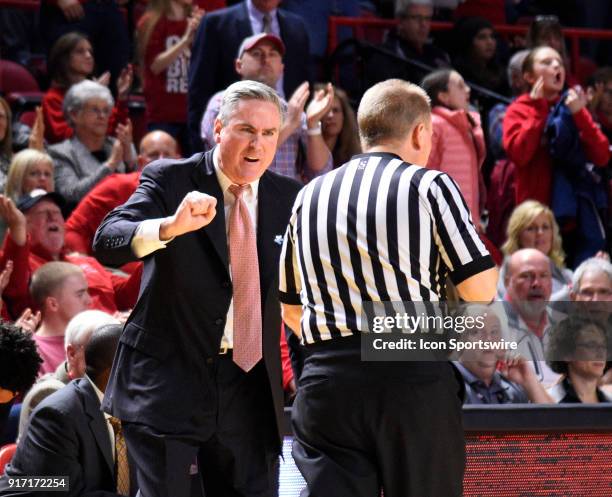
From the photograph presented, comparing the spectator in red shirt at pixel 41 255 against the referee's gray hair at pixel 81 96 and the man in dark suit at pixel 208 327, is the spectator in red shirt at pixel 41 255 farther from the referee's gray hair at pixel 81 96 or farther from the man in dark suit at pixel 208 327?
the man in dark suit at pixel 208 327

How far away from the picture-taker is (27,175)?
7.95 metres

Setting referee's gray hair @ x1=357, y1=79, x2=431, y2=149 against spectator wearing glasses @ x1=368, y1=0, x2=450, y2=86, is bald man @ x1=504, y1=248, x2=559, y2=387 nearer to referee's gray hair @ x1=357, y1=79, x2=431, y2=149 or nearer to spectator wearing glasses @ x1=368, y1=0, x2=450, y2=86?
referee's gray hair @ x1=357, y1=79, x2=431, y2=149

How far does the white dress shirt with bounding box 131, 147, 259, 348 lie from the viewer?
3805 millimetres

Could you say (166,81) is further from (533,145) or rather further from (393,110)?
(393,110)

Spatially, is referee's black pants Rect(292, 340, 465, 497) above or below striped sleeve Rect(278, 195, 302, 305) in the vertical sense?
below

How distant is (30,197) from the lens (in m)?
7.57

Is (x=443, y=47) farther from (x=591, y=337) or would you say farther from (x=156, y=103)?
(x=591, y=337)

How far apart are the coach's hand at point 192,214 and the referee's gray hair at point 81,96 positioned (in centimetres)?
519

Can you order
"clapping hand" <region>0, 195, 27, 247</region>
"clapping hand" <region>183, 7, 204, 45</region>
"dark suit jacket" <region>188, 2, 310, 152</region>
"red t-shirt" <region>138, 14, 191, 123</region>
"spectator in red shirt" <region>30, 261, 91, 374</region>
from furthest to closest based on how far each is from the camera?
"red t-shirt" <region>138, 14, 191, 123</region> → "clapping hand" <region>183, 7, 204, 45</region> → "dark suit jacket" <region>188, 2, 310, 152</region> → "clapping hand" <region>0, 195, 27, 247</region> → "spectator in red shirt" <region>30, 261, 91, 374</region>

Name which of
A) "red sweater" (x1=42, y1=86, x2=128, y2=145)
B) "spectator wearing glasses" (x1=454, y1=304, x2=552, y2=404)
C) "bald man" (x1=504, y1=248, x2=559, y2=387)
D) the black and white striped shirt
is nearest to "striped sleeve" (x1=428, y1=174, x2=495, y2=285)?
the black and white striped shirt

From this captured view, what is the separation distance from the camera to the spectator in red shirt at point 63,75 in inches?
364

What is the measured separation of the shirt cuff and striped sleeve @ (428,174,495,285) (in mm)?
801

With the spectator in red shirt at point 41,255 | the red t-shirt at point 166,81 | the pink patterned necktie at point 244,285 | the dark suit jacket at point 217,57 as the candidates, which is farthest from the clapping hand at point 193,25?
the pink patterned necktie at point 244,285

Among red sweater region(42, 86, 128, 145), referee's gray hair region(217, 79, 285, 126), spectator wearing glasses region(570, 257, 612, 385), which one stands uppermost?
red sweater region(42, 86, 128, 145)
